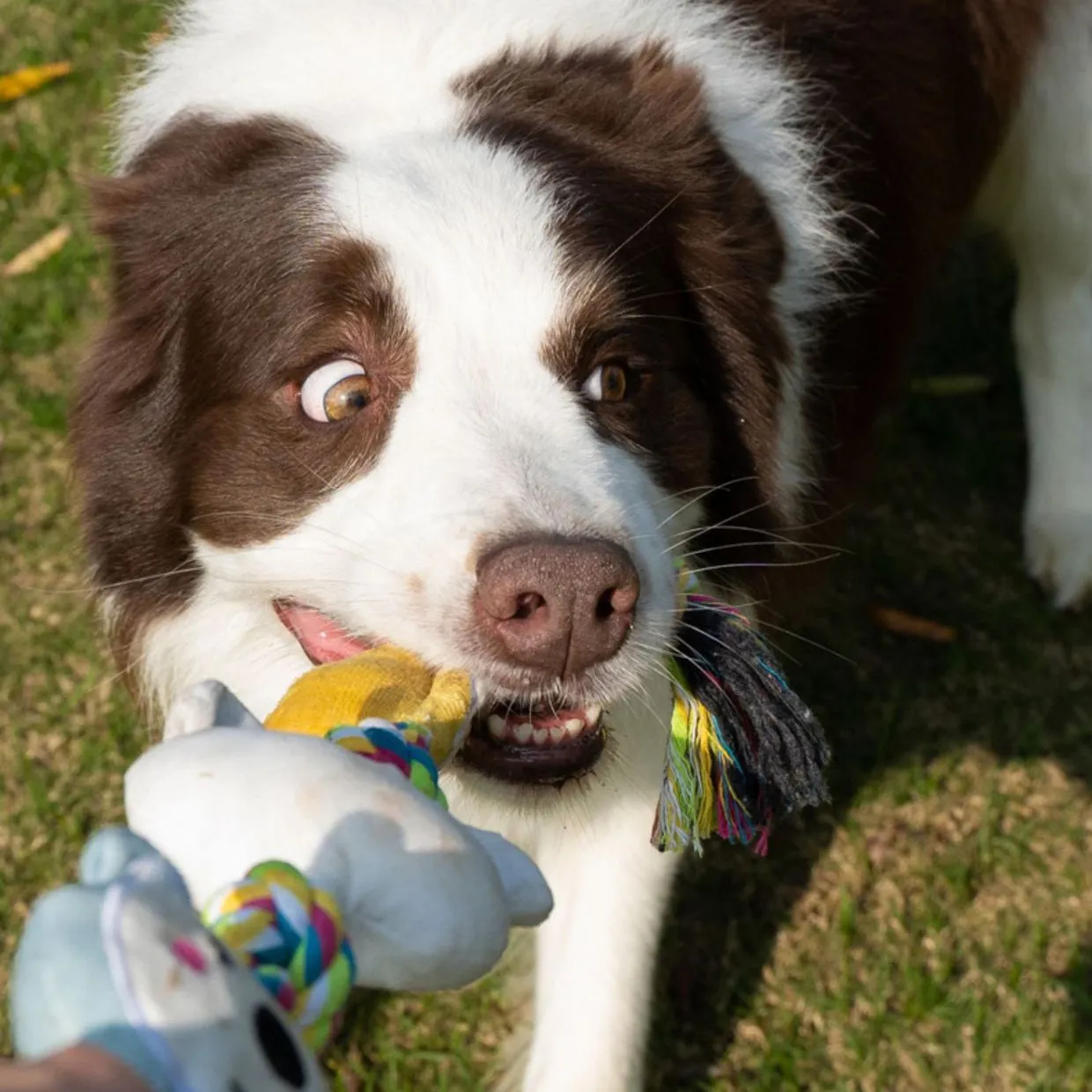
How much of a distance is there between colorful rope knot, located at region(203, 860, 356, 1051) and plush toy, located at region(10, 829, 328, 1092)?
92 mm

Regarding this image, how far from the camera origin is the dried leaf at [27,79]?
18.1 ft

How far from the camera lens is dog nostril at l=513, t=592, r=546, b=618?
6.72 feet

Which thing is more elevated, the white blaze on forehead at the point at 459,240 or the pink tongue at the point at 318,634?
the white blaze on forehead at the point at 459,240

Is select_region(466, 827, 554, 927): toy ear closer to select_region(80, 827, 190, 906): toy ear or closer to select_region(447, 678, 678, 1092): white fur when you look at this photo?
select_region(80, 827, 190, 906): toy ear

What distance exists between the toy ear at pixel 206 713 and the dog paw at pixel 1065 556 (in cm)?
336

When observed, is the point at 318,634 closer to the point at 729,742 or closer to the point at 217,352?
the point at 217,352

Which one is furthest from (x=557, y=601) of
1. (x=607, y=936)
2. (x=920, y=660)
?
(x=920, y=660)

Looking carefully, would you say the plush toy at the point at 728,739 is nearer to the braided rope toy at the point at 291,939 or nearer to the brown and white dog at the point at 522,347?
the brown and white dog at the point at 522,347

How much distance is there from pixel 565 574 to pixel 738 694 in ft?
2.12

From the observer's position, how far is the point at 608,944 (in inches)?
120

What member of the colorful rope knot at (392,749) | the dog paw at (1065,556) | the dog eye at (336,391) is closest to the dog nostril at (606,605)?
the colorful rope knot at (392,749)

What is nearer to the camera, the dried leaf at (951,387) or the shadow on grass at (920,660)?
the shadow on grass at (920,660)

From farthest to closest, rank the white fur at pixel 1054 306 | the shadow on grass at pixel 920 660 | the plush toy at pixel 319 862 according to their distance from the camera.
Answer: the white fur at pixel 1054 306 → the shadow on grass at pixel 920 660 → the plush toy at pixel 319 862

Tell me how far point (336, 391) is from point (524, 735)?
67cm
